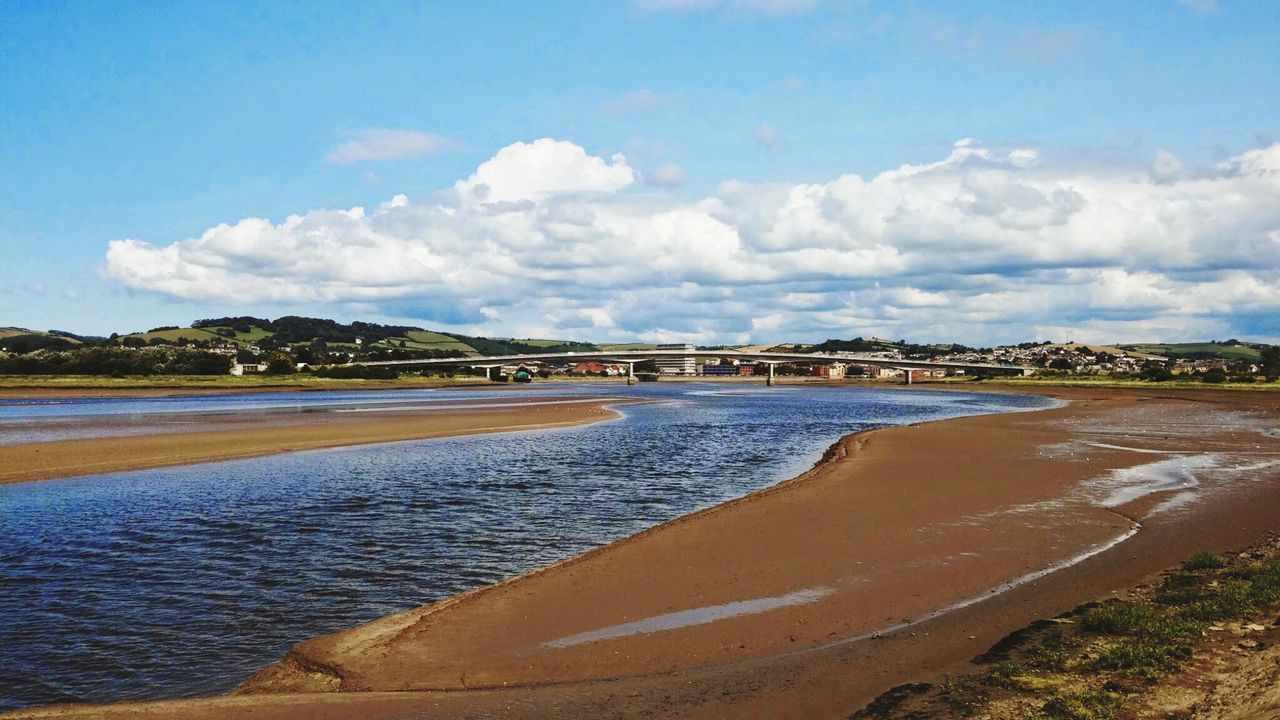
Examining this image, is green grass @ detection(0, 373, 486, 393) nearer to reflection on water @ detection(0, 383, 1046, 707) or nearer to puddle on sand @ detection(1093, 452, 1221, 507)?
reflection on water @ detection(0, 383, 1046, 707)

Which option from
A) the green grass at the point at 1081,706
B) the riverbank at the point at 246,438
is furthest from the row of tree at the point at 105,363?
the green grass at the point at 1081,706

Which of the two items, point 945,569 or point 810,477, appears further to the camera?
point 810,477

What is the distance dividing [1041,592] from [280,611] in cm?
1119

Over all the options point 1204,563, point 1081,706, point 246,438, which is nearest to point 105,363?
point 246,438

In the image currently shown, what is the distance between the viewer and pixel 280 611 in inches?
501

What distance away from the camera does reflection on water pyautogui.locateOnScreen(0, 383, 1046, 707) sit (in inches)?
433

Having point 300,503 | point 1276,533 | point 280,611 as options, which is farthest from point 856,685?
point 300,503

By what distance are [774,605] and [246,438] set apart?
113ft

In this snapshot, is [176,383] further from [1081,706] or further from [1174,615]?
[1081,706]

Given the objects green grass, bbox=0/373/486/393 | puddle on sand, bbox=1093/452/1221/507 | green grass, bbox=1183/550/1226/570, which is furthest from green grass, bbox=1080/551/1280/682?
green grass, bbox=0/373/486/393

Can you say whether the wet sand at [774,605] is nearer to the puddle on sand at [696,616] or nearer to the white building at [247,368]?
the puddle on sand at [696,616]

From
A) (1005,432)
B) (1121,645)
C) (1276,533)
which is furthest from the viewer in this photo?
(1005,432)

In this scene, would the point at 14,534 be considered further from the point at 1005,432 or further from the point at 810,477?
the point at 1005,432

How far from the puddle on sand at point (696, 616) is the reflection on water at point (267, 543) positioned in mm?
3569
